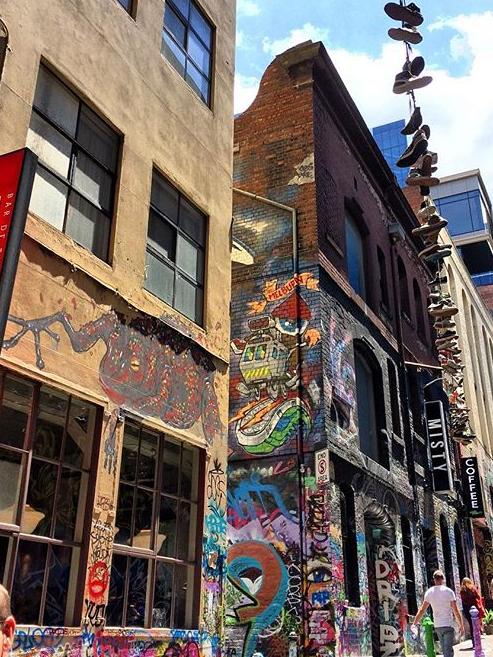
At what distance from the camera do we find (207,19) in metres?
10.2

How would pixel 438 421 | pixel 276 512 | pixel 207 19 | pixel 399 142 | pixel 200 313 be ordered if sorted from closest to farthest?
pixel 200 313 → pixel 207 19 → pixel 276 512 → pixel 438 421 → pixel 399 142

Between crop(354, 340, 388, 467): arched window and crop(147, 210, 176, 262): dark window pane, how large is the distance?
709cm

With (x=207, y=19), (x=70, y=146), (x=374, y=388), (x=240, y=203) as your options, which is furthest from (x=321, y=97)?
(x=70, y=146)

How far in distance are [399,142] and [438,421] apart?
73.6m

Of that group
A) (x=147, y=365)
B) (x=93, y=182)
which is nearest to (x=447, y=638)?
(x=147, y=365)

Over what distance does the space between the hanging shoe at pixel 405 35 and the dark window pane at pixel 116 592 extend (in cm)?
1084

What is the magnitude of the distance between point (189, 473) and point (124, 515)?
1.34m

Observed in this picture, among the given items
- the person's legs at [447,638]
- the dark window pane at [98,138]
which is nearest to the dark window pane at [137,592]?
the dark window pane at [98,138]

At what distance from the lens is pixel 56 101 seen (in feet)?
21.8

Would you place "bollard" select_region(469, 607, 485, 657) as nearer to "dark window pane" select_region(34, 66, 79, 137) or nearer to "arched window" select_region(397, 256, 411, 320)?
"dark window pane" select_region(34, 66, 79, 137)

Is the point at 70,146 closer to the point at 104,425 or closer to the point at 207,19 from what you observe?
the point at 104,425

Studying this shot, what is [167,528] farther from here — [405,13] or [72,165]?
[405,13]

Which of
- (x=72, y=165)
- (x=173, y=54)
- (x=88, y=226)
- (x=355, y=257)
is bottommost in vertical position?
(x=88, y=226)

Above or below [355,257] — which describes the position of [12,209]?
below
